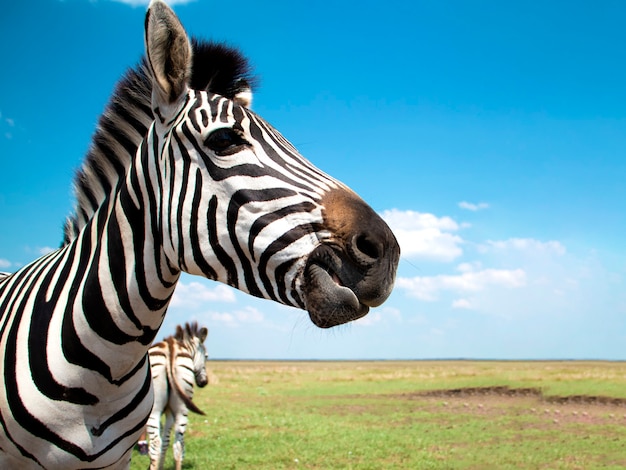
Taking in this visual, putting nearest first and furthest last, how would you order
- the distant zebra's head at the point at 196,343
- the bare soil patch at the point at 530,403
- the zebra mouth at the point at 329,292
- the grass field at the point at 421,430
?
the zebra mouth at the point at 329,292 → the grass field at the point at 421,430 → the distant zebra's head at the point at 196,343 → the bare soil patch at the point at 530,403

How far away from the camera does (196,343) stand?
42.3 ft

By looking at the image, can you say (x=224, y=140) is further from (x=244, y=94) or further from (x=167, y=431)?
(x=167, y=431)

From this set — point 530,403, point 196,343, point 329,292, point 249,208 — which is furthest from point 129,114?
point 530,403

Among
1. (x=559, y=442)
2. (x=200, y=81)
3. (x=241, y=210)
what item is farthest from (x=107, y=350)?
(x=559, y=442)

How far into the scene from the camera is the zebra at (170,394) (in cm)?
975

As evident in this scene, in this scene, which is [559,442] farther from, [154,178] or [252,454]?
[154,178]

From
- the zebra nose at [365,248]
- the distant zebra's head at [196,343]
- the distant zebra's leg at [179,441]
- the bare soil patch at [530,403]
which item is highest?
the zebra nose at [365,248]

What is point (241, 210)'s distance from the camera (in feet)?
7.35

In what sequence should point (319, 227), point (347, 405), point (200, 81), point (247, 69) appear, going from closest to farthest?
point (319, 227) < point (200, 81) < point (247, 69) < point (347, 405)

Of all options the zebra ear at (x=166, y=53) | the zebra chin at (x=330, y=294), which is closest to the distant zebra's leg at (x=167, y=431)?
the zebra ear at (x=166, y=53)

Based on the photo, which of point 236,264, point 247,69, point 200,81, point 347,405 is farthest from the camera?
point 347,405

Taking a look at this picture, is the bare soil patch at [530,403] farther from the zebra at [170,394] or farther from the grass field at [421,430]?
the zebra at [170,394]

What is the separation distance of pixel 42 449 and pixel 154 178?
1402mm

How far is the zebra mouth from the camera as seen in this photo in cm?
194
